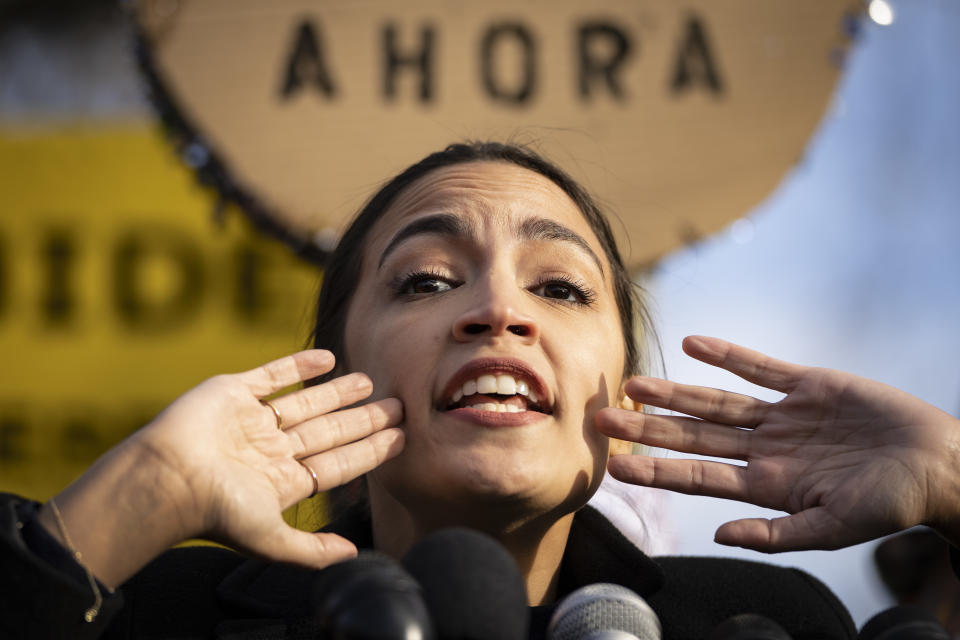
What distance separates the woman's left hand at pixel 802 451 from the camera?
60.2 inches

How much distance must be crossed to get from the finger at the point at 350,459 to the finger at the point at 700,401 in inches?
19.3

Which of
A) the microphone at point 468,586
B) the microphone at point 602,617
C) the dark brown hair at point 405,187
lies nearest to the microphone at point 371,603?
the microphone at point 468,586

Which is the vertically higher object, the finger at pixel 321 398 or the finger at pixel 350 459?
the finger at pixel 321 398

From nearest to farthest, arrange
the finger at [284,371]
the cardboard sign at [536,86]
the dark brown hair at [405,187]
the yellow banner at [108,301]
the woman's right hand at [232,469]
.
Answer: the woman's right hand at [232,469] → the finger at [284,371] → the dark brown hair at [405,187] → the cardboard sign at [536,86] → the yellow banner at [108,301]

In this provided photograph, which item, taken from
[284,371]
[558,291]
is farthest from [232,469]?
[558,291]

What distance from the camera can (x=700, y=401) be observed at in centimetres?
167

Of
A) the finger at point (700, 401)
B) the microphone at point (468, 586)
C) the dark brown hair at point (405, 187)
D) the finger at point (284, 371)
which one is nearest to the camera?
the microphone at point (468, 586)

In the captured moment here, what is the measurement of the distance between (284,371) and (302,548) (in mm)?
301

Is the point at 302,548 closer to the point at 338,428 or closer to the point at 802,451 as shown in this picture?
the point at 338,428

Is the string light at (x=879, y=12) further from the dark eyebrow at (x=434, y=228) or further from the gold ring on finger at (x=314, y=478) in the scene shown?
the gold ring on finger at (x=314, y=478)

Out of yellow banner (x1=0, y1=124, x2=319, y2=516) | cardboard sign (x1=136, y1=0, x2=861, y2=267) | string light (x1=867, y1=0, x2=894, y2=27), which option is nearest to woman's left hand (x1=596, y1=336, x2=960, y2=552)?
cardboard sign (x1=136, y1=0, x2=861, y2=267)

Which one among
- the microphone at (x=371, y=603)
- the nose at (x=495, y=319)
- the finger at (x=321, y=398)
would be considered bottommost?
the microphone at (x=371, y=603)

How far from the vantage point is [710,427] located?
1682mm

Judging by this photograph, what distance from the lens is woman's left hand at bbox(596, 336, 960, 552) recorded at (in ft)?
5.01
